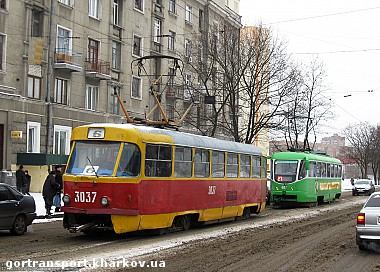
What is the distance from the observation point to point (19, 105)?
105ft

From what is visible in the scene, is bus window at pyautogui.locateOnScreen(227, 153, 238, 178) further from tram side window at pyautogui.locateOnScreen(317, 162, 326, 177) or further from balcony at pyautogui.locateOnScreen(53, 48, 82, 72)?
balcony at pyautogui.locateOnScreen(53, 48, 82, 72)

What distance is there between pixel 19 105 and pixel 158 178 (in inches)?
743

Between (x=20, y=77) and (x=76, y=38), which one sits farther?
(x=76, y=38)

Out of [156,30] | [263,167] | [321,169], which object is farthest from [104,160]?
[156,30]

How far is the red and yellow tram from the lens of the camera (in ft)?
46.5

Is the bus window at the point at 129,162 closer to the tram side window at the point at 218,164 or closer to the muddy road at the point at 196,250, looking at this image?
the muddy road at the point at 196,250

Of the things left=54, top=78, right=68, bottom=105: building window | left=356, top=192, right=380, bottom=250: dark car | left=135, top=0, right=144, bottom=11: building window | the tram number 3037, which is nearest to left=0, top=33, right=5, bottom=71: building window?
left=54, top=78, right=68, bottom=105: building window

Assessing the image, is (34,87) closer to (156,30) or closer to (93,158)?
(156,30)

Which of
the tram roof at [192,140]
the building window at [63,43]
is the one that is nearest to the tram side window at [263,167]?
the tram roof at [192,140]

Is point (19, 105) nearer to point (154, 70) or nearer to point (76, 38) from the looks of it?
point (76, 38)

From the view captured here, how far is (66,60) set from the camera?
3503 centimetres

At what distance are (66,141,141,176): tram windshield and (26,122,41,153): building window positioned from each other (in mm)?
19384

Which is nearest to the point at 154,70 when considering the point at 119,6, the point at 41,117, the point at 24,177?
the point at 119,6

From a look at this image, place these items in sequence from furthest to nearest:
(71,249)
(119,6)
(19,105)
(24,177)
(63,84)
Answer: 1. (119,6)
2. (63,84)
3. (19,105)
4. (24,177)
5. (71,249)
